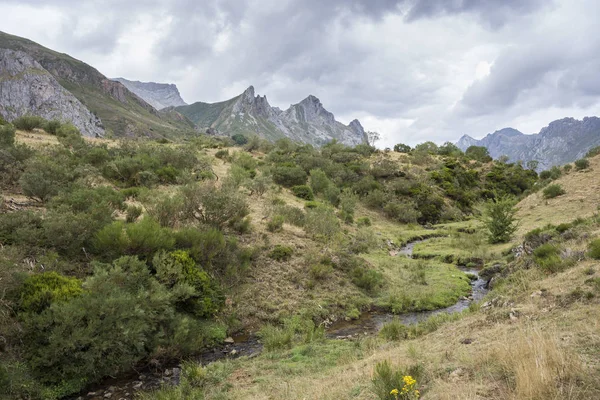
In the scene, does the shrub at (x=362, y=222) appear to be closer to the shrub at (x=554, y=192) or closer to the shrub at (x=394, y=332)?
the shrub at (x=554, y=192)

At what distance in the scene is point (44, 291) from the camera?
798cm

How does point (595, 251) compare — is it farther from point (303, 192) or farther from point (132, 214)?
point (303, 192)

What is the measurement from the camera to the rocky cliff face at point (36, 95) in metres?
114

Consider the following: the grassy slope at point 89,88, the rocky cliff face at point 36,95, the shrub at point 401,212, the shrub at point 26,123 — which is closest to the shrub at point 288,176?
the shrub at point 401,212

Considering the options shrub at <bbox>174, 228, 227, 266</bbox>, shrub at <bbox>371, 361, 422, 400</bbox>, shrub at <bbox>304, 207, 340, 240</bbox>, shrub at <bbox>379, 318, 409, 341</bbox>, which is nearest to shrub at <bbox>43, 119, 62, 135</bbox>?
shrub at <bbox>174, 228, 227, 266</bbox>

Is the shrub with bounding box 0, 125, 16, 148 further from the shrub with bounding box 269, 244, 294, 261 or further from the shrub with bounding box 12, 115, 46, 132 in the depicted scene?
the shrub with bounding box 269, 244, 294, 261

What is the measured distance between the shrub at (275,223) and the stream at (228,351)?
21.8 ft

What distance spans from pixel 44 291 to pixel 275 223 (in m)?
11.3

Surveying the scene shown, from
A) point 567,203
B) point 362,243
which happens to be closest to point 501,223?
point 567,203

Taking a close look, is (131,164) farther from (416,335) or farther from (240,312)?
→ (416,335)

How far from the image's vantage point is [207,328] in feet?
35.2

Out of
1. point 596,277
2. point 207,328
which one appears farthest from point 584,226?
point 207,328

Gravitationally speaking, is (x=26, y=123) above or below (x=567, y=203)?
above

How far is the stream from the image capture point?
7.75m
